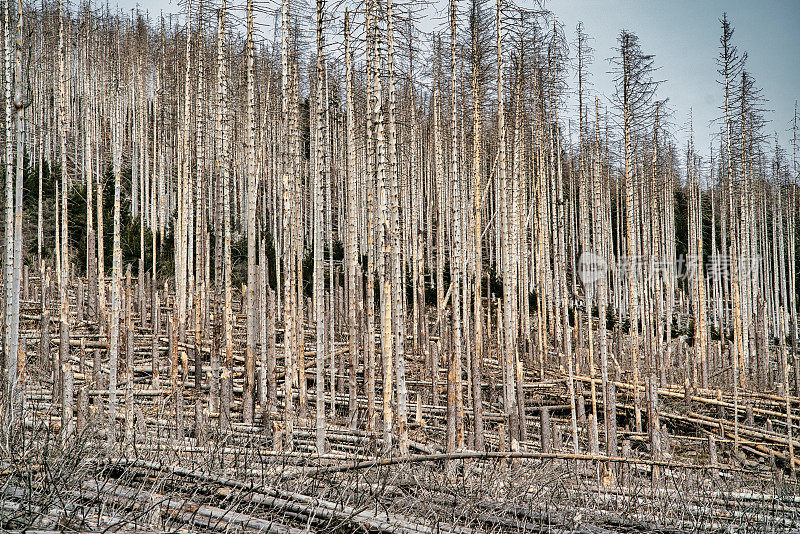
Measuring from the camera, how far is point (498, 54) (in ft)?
27.1

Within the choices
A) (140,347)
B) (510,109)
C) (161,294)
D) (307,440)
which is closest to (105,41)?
(161,294)

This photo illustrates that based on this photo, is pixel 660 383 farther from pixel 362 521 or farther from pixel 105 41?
pixel 105 41

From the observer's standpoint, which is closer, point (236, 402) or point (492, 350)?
point (236, 402)

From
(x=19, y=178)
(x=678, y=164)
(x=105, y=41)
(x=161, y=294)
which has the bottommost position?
(x=161, y=294)

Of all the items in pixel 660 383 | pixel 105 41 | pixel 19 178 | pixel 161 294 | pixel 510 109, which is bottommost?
pixel 660 383

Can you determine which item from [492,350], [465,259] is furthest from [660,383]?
[465,259]

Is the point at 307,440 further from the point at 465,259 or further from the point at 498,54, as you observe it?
the point at 498,54

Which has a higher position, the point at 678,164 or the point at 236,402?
the point at 678,164

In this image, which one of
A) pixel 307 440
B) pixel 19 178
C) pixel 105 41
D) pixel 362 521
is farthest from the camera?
pixel 105 41

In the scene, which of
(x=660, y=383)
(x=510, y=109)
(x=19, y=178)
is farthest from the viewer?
(x=660, y=383)

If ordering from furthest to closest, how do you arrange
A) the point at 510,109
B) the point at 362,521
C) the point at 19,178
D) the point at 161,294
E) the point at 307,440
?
the point at 161,294, the point at 510,109, the point at 19,178, the point at 307,440, the point at 362,521

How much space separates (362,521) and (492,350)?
29.7ft

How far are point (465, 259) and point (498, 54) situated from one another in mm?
3120

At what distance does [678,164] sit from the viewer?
27562 mm
